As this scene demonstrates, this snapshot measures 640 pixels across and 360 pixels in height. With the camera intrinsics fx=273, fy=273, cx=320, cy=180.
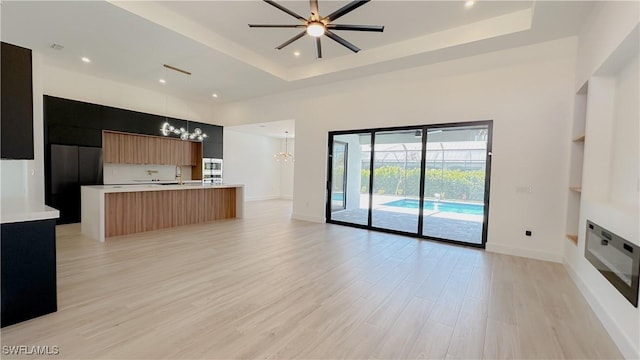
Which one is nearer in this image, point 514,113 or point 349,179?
point 514,113

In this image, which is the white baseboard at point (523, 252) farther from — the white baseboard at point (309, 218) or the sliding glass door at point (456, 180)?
the white baseboard at point (309, 218)

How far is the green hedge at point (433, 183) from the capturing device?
5062mm

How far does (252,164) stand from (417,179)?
728 centimetres

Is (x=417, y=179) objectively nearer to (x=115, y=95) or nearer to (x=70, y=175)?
(x=70, y=175)

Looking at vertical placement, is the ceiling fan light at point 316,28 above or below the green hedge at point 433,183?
above

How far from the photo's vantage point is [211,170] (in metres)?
8.98

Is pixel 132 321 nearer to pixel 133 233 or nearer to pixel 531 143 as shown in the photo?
pixel 133 233

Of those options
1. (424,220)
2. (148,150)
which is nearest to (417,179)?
(424,220)

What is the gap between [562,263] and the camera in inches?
161

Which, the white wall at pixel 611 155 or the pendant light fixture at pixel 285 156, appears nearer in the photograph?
the white wall at pixel 611 155

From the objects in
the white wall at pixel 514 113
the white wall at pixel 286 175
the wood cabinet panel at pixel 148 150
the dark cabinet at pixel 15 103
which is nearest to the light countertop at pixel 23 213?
the dark cabinet at pixel 15 103

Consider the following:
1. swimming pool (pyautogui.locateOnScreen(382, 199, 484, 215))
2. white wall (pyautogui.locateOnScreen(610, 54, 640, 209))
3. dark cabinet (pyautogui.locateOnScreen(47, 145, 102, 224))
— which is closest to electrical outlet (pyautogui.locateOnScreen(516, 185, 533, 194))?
swimming pool (pyautogui.locateOnScreen(382, 199, 484, 215))

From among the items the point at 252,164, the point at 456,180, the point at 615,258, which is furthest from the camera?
the point at 252,164

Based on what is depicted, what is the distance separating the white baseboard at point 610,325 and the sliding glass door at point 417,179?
5.81ft
